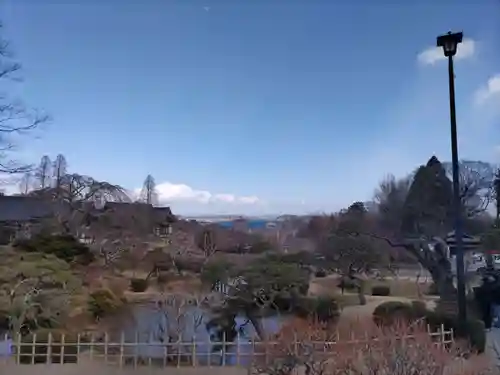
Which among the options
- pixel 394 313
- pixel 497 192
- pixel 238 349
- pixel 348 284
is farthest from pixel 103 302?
pixel 497 192

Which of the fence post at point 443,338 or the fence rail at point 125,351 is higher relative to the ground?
the fence post at point 443,338

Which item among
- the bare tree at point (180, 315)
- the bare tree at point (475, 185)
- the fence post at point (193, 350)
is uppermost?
the bare tree at point (475, 185)

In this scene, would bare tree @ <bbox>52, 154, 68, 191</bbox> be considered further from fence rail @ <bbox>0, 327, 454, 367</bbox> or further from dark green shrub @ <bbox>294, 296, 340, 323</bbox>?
dark green shrub @ <bbox>294, 296, 340, 323</bbox>

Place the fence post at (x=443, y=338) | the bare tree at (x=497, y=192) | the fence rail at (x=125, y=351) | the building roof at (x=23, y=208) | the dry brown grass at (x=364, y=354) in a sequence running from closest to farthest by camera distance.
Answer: the dry brown grass at (x=364, y=354)
the fence post at (x=443, y=338)
the bare tree at (x=497, y=192)
the building roof at (x=23, y=208)
the fence rail at (x=125, y=351)

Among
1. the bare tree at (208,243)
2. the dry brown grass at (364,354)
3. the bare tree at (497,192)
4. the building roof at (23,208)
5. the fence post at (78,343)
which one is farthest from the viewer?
the bare tree at (208,243)

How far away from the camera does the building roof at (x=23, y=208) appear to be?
1.62m

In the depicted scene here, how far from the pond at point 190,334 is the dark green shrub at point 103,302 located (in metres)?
0.09

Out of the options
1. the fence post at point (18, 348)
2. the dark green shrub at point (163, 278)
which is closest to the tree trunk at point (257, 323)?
the dark green shrub at point (163, 278)

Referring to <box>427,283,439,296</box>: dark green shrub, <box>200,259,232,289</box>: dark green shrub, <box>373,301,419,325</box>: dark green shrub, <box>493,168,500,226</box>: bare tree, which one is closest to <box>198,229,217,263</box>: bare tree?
<box>200,259,232,289</box>: dark green shrub

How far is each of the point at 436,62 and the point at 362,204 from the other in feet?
1.95

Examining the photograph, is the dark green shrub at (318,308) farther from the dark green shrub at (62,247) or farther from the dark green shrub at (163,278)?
the dark green shrub at (62,247)

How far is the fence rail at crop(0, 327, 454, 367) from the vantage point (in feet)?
5.70

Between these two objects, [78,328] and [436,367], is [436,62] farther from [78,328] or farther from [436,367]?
[78,328]

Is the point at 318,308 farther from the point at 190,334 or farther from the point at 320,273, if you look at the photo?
the point at 190,334
